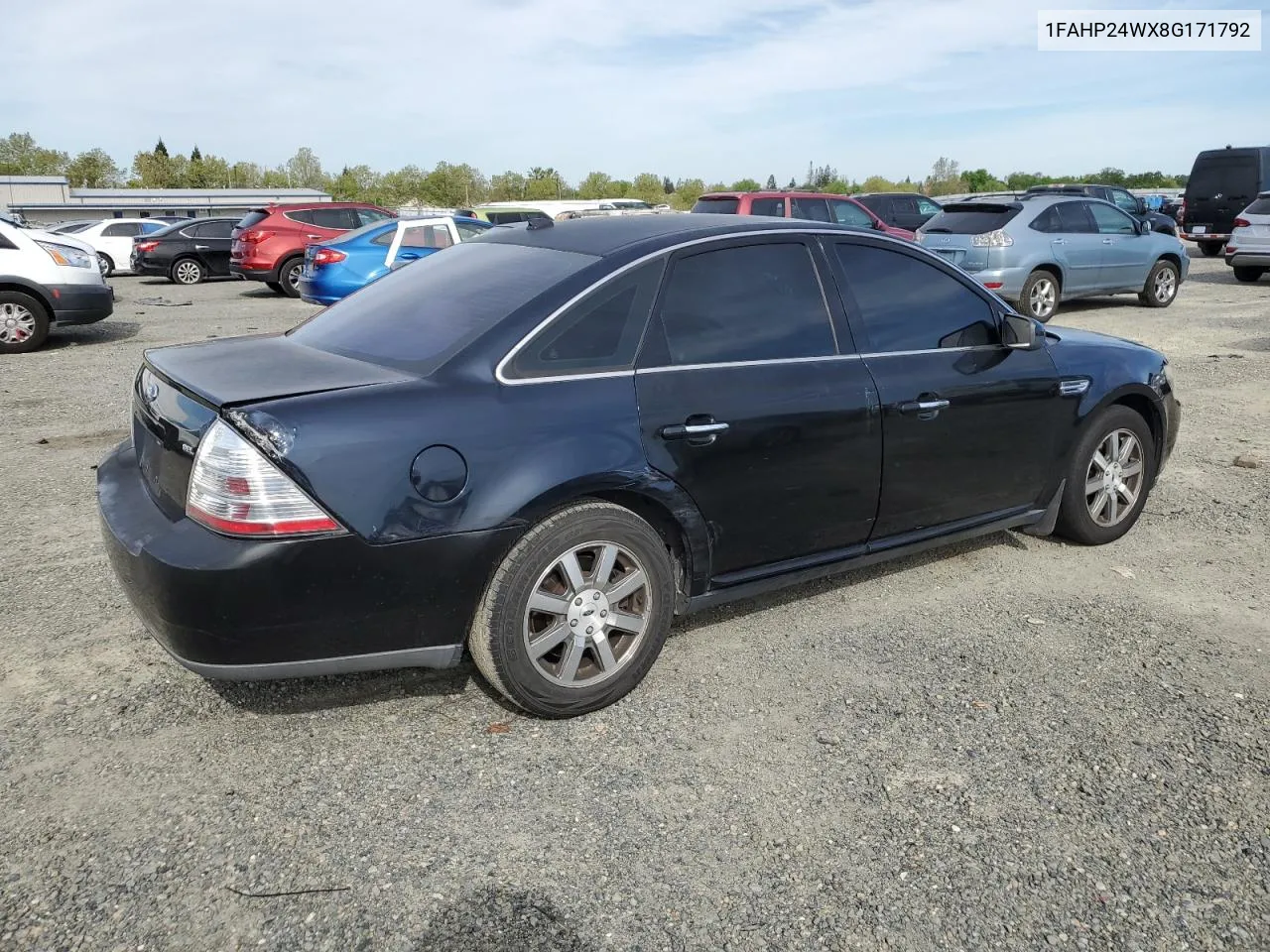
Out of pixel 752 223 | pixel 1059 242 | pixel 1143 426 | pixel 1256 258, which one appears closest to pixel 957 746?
pixel 752 223

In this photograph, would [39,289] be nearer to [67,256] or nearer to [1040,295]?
[67,256]

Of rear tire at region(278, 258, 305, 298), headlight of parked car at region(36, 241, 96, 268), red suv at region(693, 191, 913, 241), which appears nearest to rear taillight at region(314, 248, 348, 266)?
headlight of parked car at region(36, 241, 96, 268)

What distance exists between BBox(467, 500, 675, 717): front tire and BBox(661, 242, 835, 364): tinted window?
0.68 meters

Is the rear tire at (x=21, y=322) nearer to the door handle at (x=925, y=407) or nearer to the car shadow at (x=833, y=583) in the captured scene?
the car shadow at (x=833, y=583)

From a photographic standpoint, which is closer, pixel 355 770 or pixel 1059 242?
pixel 355 770

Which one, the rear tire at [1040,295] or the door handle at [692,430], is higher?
the door handle at [692,430]

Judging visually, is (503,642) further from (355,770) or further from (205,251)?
(205,251)

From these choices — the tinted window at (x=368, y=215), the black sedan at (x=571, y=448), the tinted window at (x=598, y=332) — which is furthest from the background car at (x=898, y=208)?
the tinted window at (x=598, y=332)

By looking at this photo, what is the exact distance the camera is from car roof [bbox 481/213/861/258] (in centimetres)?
374

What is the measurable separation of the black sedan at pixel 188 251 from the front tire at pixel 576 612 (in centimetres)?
2042

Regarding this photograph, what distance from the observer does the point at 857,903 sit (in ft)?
8.31

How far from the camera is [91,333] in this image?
13.0 m

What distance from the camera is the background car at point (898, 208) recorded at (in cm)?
2102

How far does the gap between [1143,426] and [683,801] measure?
3.28m
